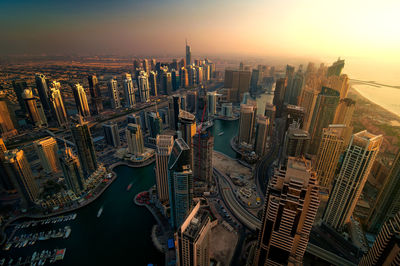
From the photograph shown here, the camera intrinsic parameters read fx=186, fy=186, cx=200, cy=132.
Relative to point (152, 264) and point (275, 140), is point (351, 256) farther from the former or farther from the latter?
point (275, 140)

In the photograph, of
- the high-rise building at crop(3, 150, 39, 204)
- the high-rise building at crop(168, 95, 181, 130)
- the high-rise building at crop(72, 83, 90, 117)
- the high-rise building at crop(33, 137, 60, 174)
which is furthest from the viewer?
the high-rise building at crop(72, 83, 90, 117)

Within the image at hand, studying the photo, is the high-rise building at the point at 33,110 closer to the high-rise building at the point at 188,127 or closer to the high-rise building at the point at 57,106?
the high-rise building at the point at 57,106

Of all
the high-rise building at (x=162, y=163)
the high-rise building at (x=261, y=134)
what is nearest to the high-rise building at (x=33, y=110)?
the high-rise building at (x=162, y=163)

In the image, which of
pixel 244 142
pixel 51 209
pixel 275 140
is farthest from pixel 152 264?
pixel 275 140

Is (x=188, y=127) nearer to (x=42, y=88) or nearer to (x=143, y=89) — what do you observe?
(x=143, y=89)

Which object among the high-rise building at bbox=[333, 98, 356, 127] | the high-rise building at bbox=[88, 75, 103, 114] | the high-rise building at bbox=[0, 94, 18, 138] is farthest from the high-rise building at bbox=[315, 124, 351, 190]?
the high-rise building at bbox=[0, 94, 18, 138]

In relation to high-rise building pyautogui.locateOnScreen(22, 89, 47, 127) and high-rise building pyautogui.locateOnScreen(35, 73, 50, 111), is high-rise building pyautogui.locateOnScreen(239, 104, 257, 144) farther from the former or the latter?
high-rise building pyautogui.locateOnScreen(35, 73, 50, 111)
